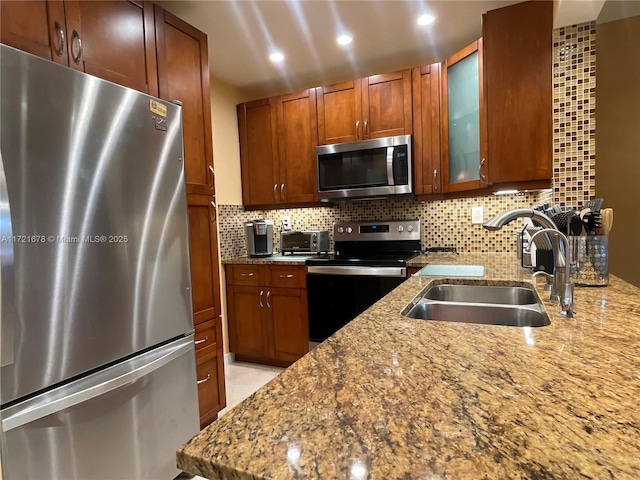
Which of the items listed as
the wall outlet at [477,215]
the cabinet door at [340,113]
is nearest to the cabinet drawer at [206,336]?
the cabinet door at [340,113]

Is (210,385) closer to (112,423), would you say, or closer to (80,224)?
(112,423)

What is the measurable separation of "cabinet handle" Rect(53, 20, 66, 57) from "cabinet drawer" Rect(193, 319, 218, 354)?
1.40 meters

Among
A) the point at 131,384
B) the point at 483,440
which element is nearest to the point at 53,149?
the point at 131,384

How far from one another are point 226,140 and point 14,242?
7.28 feet

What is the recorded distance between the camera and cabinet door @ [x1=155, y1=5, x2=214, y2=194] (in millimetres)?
1835

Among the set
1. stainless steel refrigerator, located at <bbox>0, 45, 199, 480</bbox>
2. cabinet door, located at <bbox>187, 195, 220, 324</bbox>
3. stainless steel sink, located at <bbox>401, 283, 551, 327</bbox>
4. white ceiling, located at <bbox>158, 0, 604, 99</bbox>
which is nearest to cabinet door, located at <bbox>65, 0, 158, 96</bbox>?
stainless steel refrigerator, located at <bbox>0, 45, 199, 480</bbox>

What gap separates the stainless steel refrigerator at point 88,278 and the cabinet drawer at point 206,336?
0.34 m

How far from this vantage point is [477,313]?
4.15 feet

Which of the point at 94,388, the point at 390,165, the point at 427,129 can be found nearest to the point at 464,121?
the point at 427,129

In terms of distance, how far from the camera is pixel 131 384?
1.36 metres

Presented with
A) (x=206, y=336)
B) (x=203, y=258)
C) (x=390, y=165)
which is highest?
(x=390, y=165)

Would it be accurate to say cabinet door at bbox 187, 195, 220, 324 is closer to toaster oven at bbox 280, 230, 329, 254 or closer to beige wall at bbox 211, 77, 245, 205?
beige wall at bbox 211, 77, 245, 205

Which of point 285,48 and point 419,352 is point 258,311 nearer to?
point 285,48

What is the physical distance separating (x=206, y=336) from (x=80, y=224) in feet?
3.46
